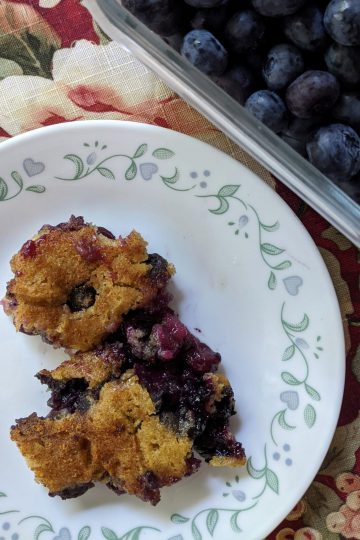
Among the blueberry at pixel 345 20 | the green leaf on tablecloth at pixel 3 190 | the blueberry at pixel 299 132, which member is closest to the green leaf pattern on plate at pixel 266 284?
the green leaf on tablecloth at pixel 3 190

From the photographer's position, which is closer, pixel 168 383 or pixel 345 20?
pixel 345 20

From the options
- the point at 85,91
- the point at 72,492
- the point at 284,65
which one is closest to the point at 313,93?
the point at 284,65

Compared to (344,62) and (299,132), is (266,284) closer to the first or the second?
(299,132)

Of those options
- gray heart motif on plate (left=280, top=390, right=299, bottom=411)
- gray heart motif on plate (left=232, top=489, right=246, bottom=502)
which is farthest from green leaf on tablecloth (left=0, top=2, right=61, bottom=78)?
gray heart motif on plate (left=232, top=489, right=246, bottom=502)

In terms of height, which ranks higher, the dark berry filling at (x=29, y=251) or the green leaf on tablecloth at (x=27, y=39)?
the green leaf on tablecloth at (x=27, y=39)

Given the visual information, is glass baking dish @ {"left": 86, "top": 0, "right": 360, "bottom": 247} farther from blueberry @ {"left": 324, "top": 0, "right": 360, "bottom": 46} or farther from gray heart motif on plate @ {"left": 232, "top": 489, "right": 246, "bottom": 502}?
gray heart motif on plate @ {"left": 232, "top": 489, "right": 246, "bottom": 502}

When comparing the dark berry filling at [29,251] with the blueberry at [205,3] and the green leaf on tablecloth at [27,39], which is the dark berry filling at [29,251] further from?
the blueberry at [205,3]

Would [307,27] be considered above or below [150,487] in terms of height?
above
